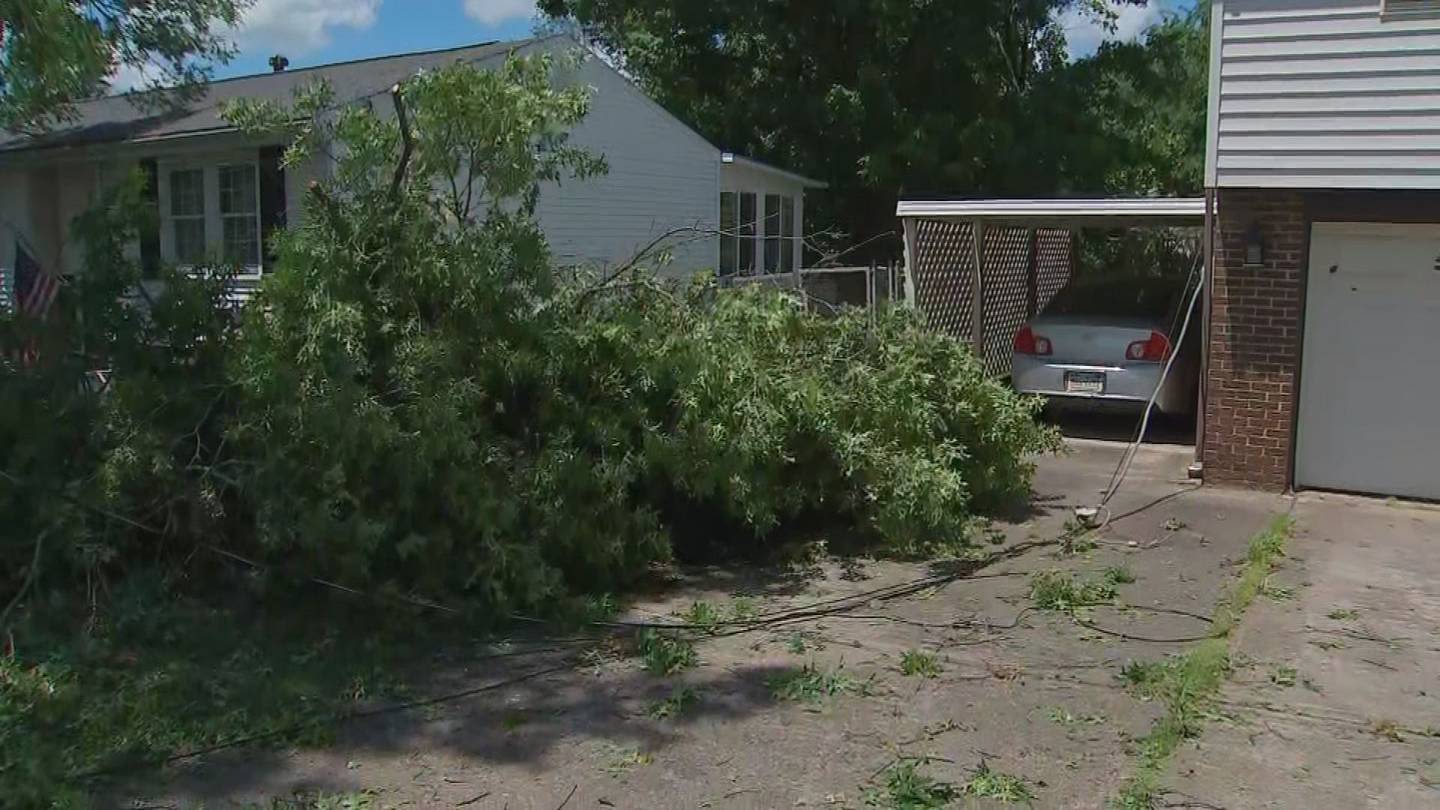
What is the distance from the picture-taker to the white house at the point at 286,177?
14.6 meters

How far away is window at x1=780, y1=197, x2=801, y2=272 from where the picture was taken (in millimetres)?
23469

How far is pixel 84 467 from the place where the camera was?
6051 millimetres

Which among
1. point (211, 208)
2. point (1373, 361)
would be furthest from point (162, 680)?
point (211, 208)

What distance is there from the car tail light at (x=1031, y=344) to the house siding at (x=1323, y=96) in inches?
123

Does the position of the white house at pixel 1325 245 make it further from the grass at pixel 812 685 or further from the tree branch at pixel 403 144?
the tree branch at pixel 403 144

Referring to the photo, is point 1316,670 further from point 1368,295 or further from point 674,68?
point 674,68

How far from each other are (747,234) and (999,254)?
8469 mm

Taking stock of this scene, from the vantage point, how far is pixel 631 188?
61.0 feet

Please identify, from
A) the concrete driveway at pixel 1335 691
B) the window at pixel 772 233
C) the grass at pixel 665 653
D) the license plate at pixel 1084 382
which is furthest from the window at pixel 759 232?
the grass at pixel 665 653

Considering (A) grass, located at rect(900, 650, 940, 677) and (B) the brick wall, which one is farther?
(B) the brick wall

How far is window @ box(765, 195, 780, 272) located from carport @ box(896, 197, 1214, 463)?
6960mm

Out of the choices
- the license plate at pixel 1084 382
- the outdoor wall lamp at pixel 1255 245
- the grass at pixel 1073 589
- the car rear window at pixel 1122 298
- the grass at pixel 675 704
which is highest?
the outdoor wall lamp at pixel 1255 245

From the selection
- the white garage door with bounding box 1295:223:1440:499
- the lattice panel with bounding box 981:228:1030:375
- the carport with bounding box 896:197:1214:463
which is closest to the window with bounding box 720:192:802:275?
the carport with bounding box 896:197:1214:463

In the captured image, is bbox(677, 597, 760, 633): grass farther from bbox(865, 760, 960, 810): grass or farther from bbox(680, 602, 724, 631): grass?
bbox(865, 760, 960, 810): grass
